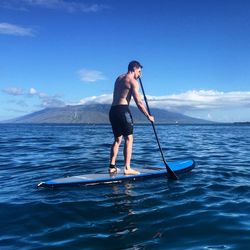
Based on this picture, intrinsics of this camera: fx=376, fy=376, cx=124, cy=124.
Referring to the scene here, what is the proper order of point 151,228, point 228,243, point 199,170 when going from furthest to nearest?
point 199,170
point 151,228
point 228,243

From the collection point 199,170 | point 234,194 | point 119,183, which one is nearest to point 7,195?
point 119,183

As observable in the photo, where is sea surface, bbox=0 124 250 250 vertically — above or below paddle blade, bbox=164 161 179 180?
below

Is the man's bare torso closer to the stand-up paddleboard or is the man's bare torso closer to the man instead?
the man

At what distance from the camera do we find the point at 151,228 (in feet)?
20.0

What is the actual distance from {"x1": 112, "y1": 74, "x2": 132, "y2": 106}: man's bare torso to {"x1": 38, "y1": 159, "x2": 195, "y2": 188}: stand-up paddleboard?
2014 mm

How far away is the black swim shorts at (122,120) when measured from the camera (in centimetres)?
1023

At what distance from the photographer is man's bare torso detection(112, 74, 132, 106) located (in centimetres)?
1015

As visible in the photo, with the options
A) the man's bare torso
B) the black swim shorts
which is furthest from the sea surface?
the man's bare torso

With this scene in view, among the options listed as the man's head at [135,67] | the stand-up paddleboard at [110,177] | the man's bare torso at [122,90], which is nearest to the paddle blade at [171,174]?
the stand-up paddleboard at [110,177]

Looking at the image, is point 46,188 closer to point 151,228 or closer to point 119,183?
point 119,183

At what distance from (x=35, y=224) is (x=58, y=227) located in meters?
0.47

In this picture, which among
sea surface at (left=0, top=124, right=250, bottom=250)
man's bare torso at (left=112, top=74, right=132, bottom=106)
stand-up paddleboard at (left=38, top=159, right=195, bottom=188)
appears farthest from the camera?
man's bare torso at (left=112, top=74, right=132, bottom=106)

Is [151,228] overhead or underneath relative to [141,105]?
underneath

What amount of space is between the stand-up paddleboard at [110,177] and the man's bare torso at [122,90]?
2.01 meters
